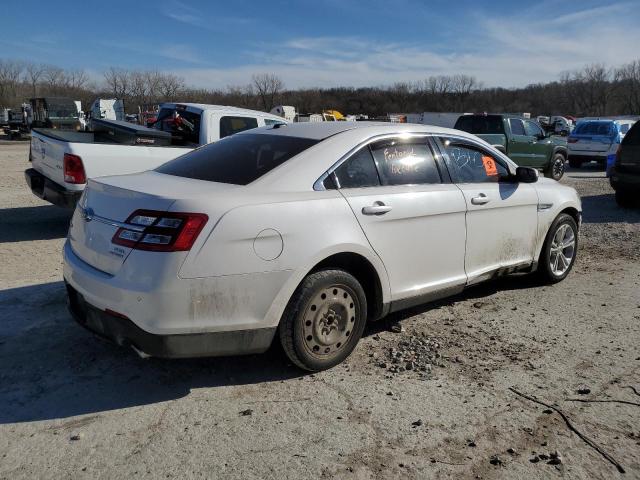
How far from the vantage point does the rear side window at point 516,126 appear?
15734 mm

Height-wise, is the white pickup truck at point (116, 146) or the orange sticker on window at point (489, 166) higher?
the orange sticker on window at point (489, 166)

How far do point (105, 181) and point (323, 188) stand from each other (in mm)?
1392

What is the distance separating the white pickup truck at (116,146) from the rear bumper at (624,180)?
260 inches

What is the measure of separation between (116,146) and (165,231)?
4620 mm

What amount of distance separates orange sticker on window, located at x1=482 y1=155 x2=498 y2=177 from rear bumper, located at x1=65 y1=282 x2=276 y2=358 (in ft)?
8.54

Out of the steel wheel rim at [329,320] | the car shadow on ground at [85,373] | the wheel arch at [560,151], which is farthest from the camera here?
the wheel arch at [560,151]

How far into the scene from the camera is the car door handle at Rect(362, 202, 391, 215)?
3749 millimetres

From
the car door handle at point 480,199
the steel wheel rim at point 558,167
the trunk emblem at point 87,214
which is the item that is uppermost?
the car door handle at point 480,199

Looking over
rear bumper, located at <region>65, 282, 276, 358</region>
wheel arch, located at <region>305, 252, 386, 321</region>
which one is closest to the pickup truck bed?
rear bumper, located at <region>65, 282, 276, 358</region>

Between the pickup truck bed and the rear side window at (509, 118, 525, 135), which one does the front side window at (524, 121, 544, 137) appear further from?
the pickup truck bed

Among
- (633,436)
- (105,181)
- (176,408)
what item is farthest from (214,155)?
(633,436)

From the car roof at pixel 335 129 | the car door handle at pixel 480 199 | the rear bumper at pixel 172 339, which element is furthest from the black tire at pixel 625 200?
the rear bumper at pixel 172 339

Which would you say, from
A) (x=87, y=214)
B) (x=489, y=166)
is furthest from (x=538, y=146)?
(x=87, y=214)

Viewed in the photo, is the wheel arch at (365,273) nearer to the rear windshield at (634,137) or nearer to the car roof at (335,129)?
the car roof at (335,129)
